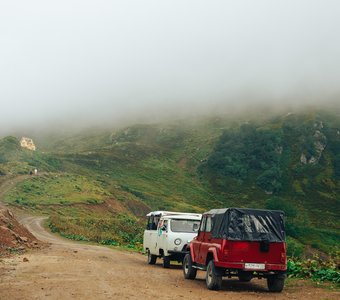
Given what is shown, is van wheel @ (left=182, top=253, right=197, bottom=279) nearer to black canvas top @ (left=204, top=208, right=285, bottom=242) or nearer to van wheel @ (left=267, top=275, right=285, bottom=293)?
black canvas top @ (left=204, top=208, right=285, bottom=242)

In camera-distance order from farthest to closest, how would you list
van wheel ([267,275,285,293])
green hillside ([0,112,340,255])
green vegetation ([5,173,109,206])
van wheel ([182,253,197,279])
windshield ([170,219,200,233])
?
green hillside ([0,112,340,255]) < green vegetation ([5,173,109,206]) < windshield ([170,219,200,233]) < van wheel ([182,253,197,279]) < van wheel ([267,275,285,293])

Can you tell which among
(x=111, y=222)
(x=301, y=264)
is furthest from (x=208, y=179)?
(x=301, y=264)

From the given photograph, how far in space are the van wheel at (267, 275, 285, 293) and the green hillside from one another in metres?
59.6

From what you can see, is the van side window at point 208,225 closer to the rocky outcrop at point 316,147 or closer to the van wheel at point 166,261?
the van wheel at point 166,261

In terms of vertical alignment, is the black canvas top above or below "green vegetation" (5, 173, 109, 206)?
above

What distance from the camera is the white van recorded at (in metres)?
22.2

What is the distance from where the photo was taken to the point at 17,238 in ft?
105

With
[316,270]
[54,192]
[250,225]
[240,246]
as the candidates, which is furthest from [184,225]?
[54,192]

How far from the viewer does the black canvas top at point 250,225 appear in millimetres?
14922

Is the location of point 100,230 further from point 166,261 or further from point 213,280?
point 213,280

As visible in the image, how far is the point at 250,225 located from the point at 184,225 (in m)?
8.10

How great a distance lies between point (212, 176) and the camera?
16338 centimetres

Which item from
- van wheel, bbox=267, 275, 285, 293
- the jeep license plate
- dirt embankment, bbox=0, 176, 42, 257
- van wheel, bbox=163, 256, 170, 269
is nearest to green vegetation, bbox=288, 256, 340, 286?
van wheel, bbox=267, 275, 285, 293

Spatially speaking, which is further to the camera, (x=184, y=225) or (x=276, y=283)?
(x=184, y=225)
